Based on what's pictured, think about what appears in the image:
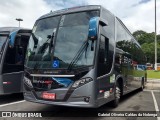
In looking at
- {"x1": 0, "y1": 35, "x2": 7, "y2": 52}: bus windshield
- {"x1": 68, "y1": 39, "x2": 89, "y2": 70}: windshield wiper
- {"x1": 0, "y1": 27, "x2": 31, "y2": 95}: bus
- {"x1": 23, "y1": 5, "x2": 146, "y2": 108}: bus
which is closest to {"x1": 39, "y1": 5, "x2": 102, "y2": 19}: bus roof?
{"x1": 23, "y1": 5, "x2": 146, "y2": 108}: bus

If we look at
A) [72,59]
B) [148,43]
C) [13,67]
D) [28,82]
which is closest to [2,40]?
[13,67]

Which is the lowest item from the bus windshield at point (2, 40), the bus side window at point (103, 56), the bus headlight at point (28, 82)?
the bus headlight at point (28, 82)

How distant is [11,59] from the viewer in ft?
33.0

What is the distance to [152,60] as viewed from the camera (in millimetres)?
85812

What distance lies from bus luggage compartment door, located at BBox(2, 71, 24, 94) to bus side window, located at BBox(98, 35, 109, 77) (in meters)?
4.09

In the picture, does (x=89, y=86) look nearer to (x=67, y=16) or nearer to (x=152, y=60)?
(x=67, y=16)

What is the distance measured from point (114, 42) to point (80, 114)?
104 inches

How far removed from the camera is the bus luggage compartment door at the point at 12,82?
9.73 m

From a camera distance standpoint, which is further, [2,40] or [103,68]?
[2,40]

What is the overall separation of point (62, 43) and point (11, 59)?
11.5 ft

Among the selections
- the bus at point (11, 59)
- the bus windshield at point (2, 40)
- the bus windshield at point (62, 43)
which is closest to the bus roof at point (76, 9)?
the bus windshield at point (62, 43)

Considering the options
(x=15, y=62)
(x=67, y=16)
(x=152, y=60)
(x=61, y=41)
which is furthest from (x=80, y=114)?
(x=152, y=60)

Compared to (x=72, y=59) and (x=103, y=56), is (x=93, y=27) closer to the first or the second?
(x=72, y=59)

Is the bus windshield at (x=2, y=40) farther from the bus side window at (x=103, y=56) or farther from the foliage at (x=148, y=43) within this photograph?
the foliage at (x=148, y=43)
